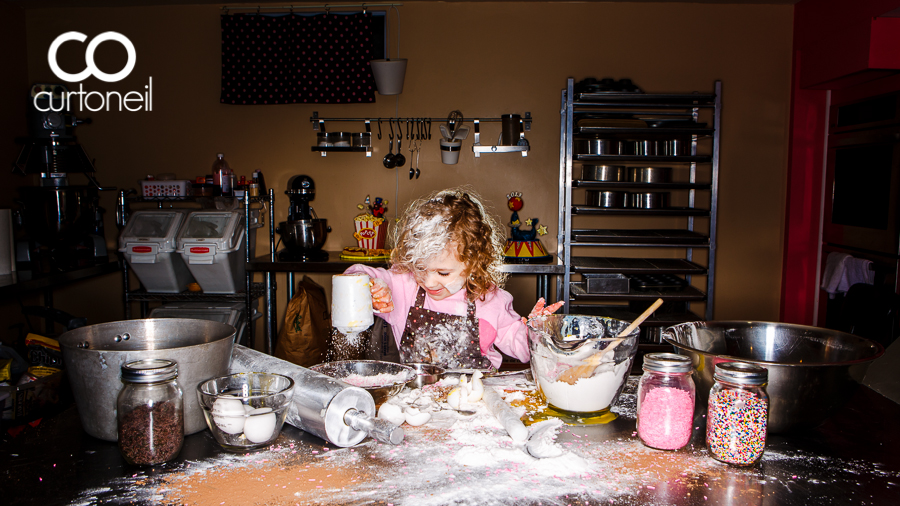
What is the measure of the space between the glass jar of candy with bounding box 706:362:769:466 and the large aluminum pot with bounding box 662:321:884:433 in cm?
7

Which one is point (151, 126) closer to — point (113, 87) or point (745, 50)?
point (113, 87)

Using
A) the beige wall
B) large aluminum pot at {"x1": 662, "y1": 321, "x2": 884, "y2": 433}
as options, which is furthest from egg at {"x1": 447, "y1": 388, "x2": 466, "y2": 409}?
the beige wall

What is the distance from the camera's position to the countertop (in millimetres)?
892

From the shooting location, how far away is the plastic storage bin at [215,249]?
3.36m

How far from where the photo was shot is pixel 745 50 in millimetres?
3887

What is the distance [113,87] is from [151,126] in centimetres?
38

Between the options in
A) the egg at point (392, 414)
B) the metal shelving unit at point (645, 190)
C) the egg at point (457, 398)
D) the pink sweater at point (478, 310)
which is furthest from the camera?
the metal shelving unit at point (645, 190)

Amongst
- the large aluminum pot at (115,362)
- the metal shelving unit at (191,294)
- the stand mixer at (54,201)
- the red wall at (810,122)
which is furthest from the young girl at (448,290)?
the red wall at (810,122)

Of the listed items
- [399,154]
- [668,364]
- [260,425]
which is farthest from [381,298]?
[399,154]

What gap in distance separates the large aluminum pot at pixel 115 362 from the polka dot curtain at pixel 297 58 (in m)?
2.98

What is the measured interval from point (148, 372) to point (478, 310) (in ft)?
3.90

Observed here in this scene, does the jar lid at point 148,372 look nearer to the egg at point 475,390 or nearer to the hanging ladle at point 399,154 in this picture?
the egg at point 475,390

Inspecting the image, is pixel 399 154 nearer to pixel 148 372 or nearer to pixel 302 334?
pixel 302 334

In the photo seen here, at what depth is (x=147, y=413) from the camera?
0.97 metres
